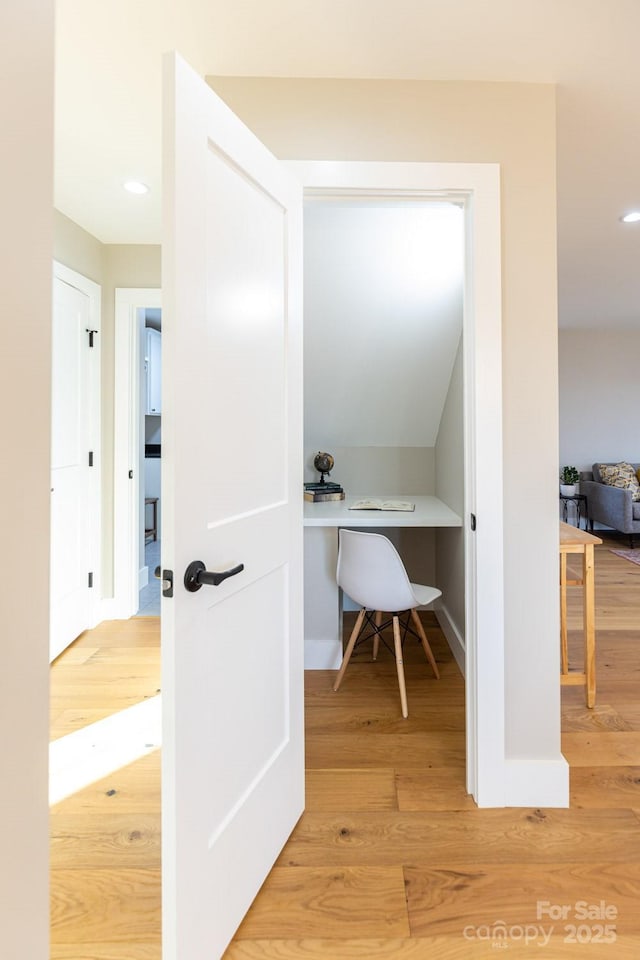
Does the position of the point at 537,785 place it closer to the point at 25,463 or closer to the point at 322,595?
the point at 322,595

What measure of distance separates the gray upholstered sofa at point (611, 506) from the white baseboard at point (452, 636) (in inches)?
128

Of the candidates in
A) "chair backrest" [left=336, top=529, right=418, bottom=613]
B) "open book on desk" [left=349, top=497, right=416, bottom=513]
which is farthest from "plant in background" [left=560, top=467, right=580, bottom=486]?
"chair backrest" [left=336, top=529, right=418, bottom=613]

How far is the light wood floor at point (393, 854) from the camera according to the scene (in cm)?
127

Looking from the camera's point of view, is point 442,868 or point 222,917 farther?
point 442,868

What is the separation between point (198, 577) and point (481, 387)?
1.11 meters

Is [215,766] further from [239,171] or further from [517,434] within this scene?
[239,171]

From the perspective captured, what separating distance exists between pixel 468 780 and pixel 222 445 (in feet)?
4.72

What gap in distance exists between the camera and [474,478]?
1734 millimetres

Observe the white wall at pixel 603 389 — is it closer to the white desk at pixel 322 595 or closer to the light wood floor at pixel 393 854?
the white desk at pixel 322 595

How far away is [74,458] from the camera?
3.18m

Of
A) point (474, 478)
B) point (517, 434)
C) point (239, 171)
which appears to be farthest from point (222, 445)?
point (517, 434)

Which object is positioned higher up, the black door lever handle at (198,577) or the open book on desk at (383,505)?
the open book on desk at (383,505)

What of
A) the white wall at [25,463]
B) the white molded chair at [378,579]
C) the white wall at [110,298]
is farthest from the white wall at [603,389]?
the white wall at [25,463]

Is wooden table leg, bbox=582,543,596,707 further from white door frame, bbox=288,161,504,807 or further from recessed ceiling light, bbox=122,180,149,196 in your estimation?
recessed ceiling light, bbox=122,180,149,196
